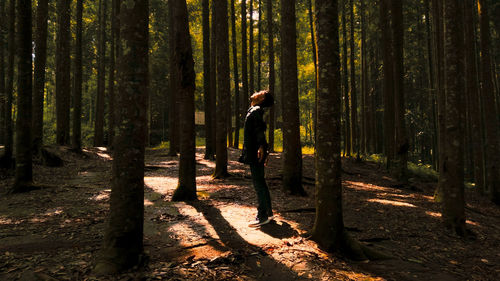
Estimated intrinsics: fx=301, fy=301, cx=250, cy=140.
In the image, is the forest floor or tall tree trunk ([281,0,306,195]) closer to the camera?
the forest floor

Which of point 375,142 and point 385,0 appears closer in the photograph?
point 385,0

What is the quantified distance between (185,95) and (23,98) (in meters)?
4.95

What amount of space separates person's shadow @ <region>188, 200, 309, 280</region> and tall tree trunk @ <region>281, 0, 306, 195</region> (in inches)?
113

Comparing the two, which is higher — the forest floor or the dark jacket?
the dark jacket

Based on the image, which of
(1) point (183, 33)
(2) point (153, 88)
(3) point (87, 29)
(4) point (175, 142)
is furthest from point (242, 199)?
(2) point (153, 88)

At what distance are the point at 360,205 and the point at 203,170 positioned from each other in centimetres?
681

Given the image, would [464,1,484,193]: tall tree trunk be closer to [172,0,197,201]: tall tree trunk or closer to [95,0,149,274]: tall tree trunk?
[172,0,197,201]: tall tree trunk

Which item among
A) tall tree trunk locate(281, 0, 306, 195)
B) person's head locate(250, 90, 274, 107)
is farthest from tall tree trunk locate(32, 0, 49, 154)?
person's head locate(250, 90, 274, 107)

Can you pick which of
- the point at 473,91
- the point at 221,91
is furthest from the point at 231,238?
the point at 473,91

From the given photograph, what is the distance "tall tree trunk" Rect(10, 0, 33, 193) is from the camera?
326 inches

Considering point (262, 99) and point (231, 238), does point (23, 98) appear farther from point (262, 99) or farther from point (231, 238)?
point (231, 238)

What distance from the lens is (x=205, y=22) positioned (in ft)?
49.2

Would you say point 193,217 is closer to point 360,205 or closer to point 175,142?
point 360,205

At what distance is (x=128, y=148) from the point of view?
3771mm
